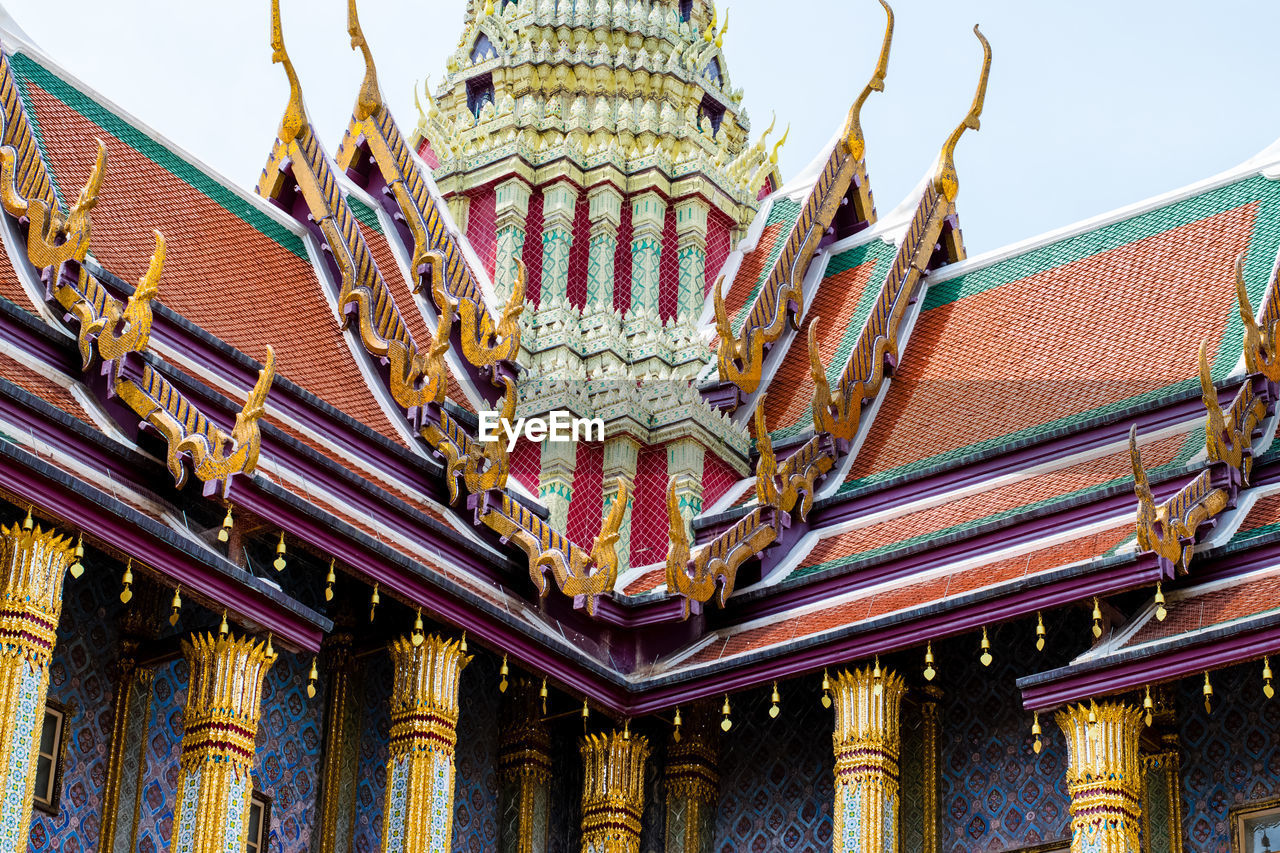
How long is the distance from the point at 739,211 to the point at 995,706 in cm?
571

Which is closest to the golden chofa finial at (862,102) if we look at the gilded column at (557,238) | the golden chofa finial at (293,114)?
the gilded column at (557,238)

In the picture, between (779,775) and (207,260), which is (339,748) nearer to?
(779,775)

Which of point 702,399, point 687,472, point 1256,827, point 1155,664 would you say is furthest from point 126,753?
point 1256,827

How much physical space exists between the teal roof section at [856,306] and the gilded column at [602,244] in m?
1.35

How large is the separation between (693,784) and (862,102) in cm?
591

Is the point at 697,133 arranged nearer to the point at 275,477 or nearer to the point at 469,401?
the point at 469,401

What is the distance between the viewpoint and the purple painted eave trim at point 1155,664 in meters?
12.3

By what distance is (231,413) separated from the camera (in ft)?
45.4

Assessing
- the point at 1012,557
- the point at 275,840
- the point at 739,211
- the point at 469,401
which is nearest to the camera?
the point at 275,840

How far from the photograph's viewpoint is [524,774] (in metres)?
14.4

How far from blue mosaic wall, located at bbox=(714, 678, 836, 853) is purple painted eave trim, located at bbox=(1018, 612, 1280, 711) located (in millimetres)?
1737

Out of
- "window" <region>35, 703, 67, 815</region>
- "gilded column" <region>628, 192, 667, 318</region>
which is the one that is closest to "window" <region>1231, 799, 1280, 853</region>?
"window" <region>35, 703, 67, 815</region>

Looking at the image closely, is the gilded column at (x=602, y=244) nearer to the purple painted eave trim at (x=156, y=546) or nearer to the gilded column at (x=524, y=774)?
the gilded column at (x=524, y=774)

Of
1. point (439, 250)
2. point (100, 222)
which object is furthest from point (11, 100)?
point (439, 250)
